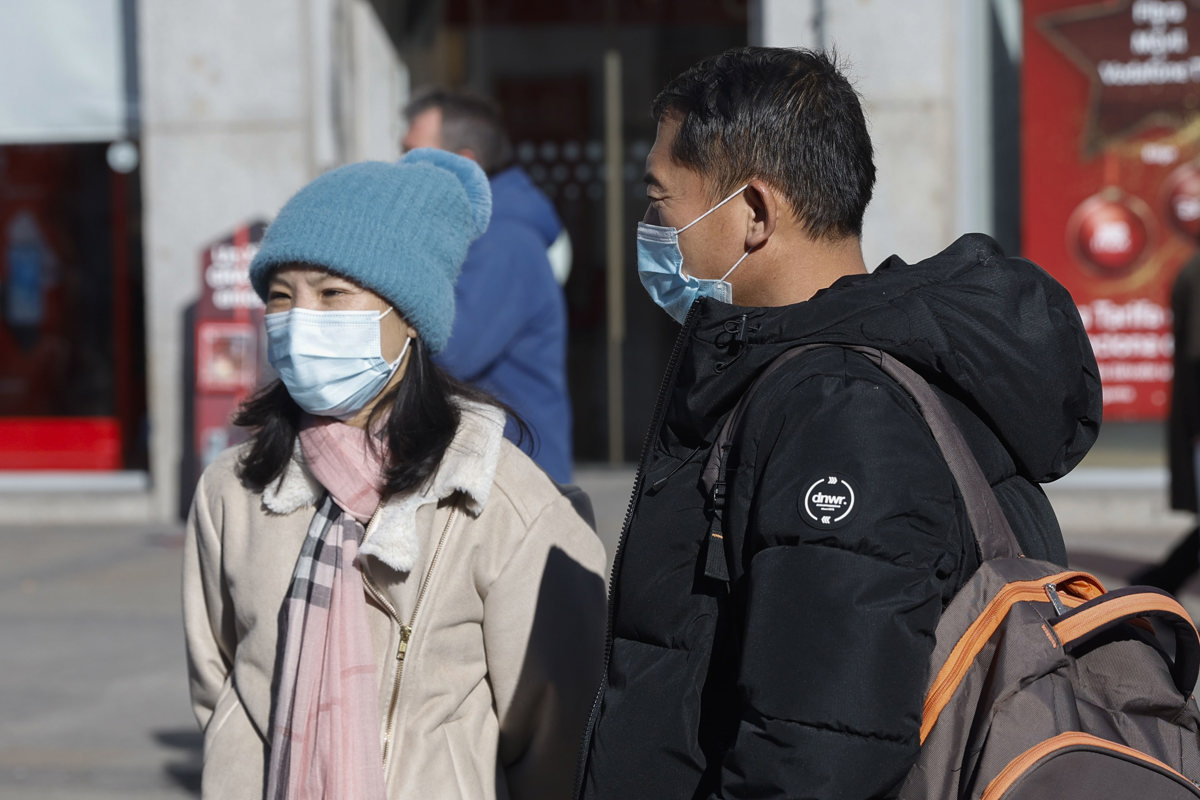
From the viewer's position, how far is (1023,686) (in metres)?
1.51

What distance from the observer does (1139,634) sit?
1652 millimetres

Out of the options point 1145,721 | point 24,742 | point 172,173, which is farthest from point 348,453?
point 172,173

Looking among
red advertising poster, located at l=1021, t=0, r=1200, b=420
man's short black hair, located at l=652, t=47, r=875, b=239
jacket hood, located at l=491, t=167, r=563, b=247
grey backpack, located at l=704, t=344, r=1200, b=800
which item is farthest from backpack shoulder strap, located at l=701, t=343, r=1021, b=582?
red advertising poster, located at l=1021, t=0, r=1200, b=420

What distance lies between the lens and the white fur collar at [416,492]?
90.3 inches

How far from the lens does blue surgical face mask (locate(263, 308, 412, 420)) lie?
247 centimetres

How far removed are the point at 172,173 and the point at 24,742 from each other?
201 inches

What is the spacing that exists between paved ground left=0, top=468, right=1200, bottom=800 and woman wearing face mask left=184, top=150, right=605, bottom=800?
8.87ft

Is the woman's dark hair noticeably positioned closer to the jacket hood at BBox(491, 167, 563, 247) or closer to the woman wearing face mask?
the woman wearing face mask

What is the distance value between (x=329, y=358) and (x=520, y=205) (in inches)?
63.0

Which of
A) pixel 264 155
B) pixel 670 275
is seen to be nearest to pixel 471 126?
pixel 670 275

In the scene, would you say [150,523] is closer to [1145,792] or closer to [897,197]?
[897,197]

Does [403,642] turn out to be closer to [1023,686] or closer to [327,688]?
[327,688]

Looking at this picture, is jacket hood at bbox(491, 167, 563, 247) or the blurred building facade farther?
the blurred building facade

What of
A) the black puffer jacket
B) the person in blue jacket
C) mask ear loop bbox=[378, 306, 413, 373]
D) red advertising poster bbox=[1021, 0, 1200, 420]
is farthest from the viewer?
red advertising poster bbox=[1021, 0, 1200, 420]
